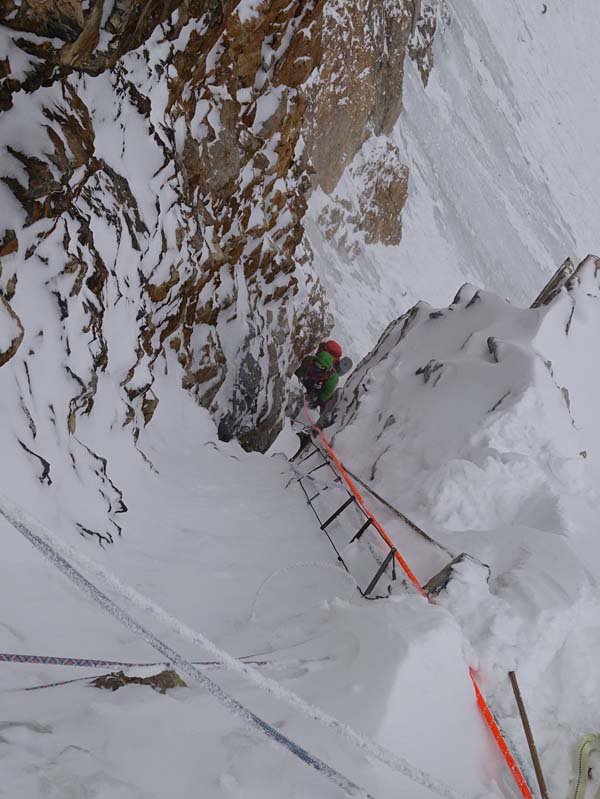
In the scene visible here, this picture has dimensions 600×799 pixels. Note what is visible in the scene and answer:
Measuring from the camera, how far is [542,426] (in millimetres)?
5066

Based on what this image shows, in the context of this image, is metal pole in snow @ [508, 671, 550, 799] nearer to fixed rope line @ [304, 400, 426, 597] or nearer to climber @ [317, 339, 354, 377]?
fixed rope line @ [304, 400, 426, 597]

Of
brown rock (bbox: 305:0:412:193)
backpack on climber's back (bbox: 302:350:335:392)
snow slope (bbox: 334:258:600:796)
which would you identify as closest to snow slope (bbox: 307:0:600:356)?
brown rock (bbox: 305:0:412:193)

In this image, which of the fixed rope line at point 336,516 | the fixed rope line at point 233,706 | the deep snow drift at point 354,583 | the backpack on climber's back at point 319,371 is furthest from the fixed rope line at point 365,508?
the fixed rope line at point 233,706

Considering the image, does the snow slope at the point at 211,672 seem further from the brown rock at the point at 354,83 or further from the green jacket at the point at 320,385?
the brown rock at the point at 354,83

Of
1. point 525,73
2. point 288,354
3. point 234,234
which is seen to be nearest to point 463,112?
point 525,73

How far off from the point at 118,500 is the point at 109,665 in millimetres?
2238

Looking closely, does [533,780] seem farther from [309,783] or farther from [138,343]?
[138,343]

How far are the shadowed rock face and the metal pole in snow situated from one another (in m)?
2.81

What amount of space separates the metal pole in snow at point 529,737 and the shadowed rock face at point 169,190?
2.81m

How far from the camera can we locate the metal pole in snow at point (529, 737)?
2.29m

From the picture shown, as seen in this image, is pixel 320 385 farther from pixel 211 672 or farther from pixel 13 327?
pixel 211 672

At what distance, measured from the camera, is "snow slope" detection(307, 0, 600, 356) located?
592 inches

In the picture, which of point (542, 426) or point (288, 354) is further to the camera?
point (288, 354)

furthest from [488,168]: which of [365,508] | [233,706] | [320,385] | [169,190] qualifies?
[233,706]
